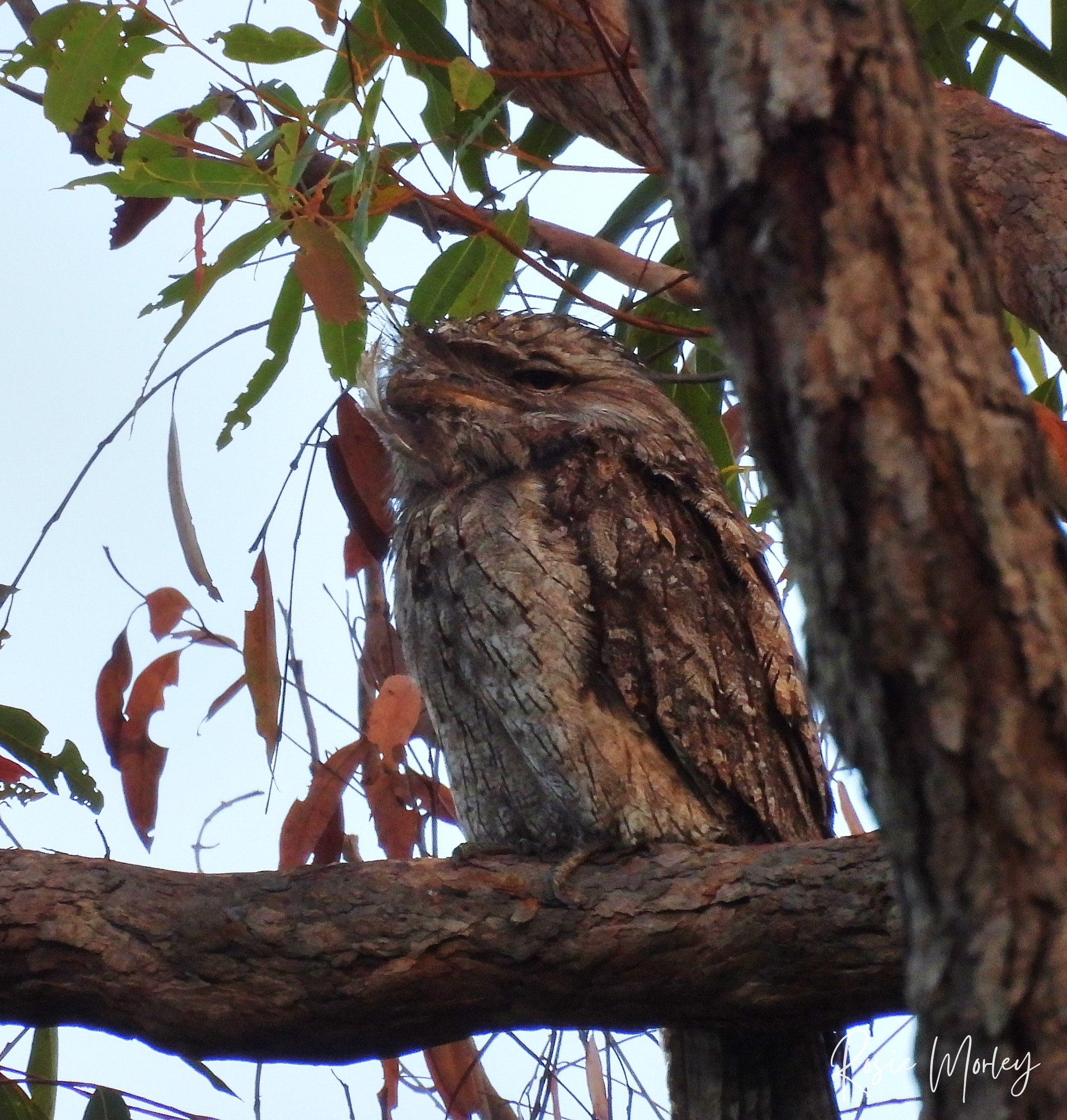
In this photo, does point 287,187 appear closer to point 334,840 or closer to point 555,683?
point 555,683

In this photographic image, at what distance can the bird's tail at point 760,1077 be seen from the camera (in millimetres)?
2209

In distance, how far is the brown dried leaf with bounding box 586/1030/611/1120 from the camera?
306 centimetres

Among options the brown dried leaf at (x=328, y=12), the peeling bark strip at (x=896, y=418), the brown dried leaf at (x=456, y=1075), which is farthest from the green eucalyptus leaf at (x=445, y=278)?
the peeling bark strip at (x=896, y=418)

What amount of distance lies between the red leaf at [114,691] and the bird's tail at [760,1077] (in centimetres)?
137

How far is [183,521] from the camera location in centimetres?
280

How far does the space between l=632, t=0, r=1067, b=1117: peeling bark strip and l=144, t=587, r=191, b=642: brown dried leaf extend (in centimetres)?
219

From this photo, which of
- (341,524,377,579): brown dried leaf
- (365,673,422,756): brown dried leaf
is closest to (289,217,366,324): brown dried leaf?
(365,673,422,756): brown dried leaf

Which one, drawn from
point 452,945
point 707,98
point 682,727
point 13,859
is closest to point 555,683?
point 682,727

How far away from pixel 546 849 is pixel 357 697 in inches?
44.2

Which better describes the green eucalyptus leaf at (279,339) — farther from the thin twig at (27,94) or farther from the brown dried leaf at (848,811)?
the brown dried leaf at (848,811)

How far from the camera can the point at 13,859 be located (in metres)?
2.03

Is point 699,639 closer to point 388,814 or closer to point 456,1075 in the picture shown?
point 388,814

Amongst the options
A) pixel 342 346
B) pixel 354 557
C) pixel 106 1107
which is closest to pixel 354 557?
pixel 354 557

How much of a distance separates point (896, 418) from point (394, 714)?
187cm
